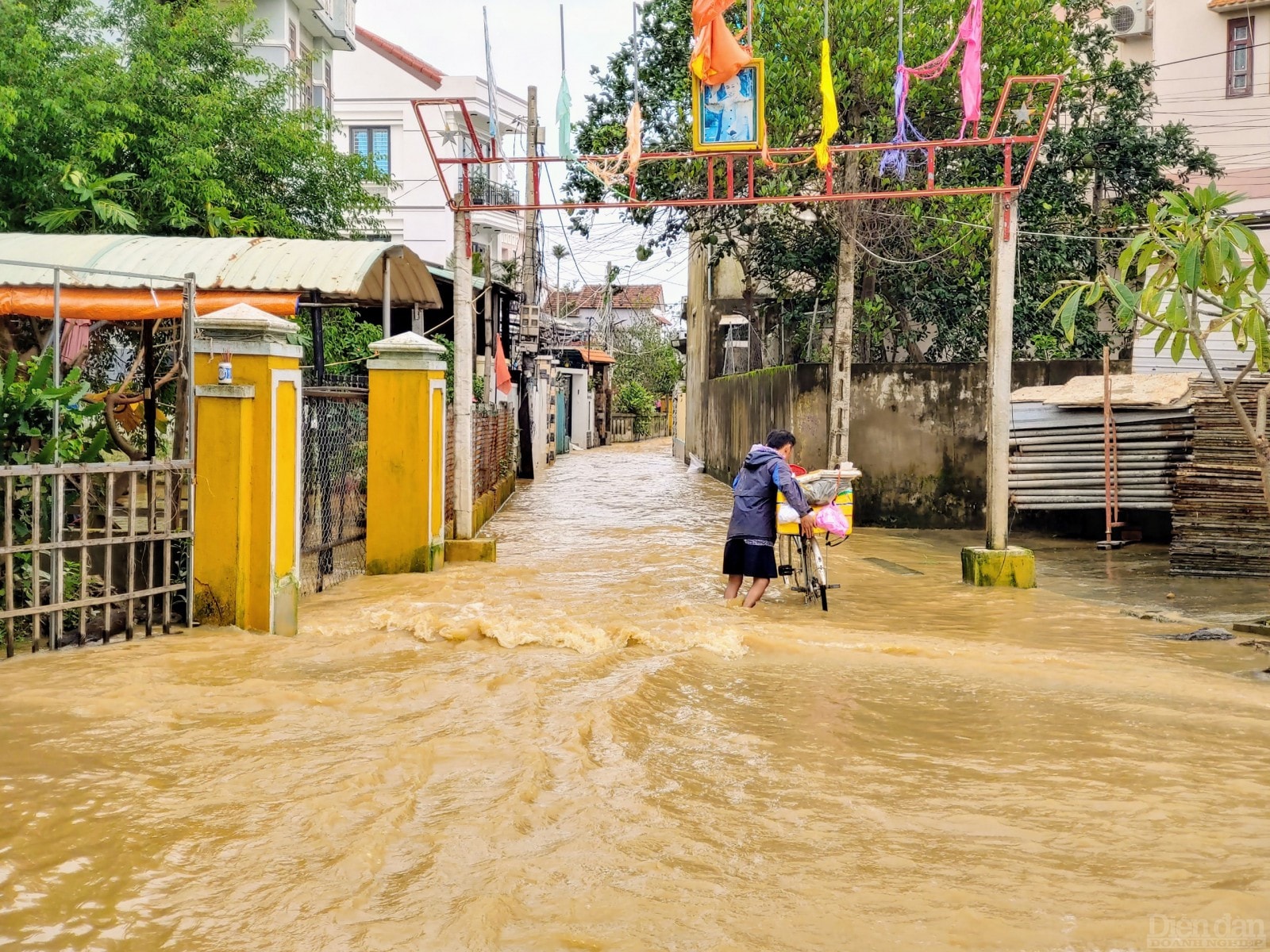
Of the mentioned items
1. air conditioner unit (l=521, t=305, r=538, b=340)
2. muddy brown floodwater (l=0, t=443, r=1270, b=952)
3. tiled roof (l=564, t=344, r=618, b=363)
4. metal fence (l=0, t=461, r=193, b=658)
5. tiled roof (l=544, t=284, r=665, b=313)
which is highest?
tiled roof (l=544, t=284, r=665, b=313)

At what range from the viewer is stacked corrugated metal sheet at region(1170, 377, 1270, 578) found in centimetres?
1115

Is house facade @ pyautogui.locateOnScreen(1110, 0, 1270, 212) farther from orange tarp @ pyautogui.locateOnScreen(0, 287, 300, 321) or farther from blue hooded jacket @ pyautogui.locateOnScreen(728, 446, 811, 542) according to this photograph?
orange tarp @ pyautogui.locateOnScreen(0, 287, 300, 321)

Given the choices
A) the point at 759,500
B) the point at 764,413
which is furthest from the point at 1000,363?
the point at 764,413

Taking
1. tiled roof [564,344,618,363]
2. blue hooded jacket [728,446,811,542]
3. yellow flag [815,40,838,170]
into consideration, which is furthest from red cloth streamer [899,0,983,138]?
tiled roof [564,344,618,363]

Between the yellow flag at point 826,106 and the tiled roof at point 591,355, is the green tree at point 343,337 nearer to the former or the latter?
the yellow flag at point 826,106

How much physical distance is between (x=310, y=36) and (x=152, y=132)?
1016 cm

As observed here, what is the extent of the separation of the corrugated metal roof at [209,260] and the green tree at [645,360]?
43525 mm

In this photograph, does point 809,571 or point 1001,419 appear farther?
point 1001,419

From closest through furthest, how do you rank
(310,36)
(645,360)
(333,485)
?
(333,485), (310,36), (645,360)

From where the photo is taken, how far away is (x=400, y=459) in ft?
35.8

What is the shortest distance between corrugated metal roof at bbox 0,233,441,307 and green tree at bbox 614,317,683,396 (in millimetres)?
43525

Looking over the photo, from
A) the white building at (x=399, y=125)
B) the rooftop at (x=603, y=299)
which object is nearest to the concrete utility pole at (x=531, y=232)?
the white building at (x=399, y=125)

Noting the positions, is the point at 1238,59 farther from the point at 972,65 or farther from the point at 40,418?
the point at 40,418

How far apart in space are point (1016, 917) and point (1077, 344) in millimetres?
17294
